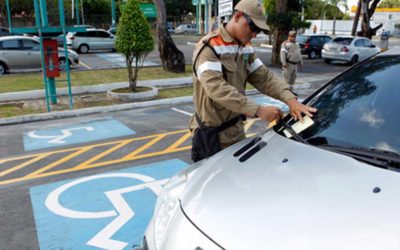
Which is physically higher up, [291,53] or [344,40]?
[344,40]

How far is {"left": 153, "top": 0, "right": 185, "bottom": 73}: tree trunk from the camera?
43.8 ft

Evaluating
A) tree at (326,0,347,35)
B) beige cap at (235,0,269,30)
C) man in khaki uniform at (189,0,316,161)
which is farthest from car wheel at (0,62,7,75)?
tree at (326,0,347,35)

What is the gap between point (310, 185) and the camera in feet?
5.85

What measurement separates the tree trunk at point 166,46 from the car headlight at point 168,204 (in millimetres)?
11571

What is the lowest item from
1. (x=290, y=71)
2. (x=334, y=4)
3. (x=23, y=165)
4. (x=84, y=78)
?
(x=23, y=165)

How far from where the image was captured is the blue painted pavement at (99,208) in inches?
134

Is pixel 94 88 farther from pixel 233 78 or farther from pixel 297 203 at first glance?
pixel 297 203

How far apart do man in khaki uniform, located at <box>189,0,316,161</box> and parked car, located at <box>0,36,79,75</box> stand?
13226mm

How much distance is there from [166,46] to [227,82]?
444 inches

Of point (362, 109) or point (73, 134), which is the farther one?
point (73, 134)

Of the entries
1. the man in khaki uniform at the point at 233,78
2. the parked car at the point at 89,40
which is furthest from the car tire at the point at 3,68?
the man in khaki uniform at the point at 233,78

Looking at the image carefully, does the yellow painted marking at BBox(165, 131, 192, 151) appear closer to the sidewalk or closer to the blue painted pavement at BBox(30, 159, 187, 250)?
the blue painted pavement at BBox(30, 159, 187, 250)

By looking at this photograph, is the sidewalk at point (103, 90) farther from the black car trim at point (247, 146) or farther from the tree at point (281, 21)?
the black car trim at point (247, 146)

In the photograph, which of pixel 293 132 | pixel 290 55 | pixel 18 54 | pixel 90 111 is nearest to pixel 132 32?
pixel 90 111
